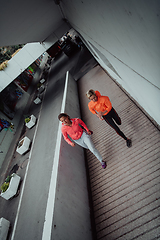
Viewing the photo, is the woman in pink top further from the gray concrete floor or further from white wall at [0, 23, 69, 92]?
white wall at [0, 23, 69, 92]

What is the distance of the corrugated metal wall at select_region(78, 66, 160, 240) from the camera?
255 cm

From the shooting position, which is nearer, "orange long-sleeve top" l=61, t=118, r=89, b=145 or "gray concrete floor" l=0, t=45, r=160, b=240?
"gray concrete floor" l=0, t=45, r=160, b=240

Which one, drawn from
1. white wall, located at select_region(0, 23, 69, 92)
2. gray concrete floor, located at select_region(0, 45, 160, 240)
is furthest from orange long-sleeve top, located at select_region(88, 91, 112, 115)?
white wall, located at select_region(0, 23, 69, 92)

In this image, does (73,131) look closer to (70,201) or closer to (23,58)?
(70,201)

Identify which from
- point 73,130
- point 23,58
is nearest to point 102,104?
point 73,130

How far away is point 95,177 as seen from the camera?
3.78m

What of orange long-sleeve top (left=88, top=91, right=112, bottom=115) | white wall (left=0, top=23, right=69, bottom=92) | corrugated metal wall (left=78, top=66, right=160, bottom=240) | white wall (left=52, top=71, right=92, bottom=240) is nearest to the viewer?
white wall (left=52, top=71, right=92, bottom=240)

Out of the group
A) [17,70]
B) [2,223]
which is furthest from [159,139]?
[17,70]

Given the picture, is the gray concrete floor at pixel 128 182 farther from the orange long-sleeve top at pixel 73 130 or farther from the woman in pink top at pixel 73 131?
the orange long-sleeve top at pixel 73 130

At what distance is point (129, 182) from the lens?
308cm

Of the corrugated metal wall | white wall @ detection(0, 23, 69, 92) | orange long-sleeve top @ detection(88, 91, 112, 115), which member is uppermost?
white wall @ detection(0, 23, 69, 92)

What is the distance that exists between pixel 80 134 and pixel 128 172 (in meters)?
1.57

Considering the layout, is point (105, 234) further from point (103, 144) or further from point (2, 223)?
point (2, 223)

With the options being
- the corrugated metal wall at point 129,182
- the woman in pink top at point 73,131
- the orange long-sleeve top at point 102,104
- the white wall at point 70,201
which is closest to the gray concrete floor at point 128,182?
the corrugated metal wall at point 129,182
